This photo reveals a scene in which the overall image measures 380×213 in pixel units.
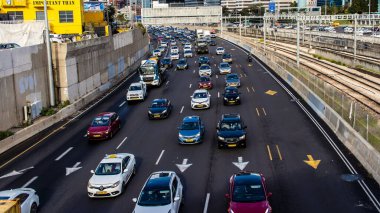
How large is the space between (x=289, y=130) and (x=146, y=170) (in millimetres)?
11869

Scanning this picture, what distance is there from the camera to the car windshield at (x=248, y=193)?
18703 millimetres

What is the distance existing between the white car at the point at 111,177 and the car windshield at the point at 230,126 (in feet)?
25.4

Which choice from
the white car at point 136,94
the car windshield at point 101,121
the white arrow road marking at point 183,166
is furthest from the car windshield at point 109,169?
the white car at point 136,94

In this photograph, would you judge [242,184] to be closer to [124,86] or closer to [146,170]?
[146,170]

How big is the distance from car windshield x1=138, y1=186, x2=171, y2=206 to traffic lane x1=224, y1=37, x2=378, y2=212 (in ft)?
16.0

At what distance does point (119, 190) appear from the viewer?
72.7 feet

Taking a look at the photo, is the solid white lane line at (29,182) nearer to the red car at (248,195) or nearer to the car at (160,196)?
the car at (160,196)

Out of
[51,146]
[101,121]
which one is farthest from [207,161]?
[51,146]

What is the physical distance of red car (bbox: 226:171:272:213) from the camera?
18172 millimetres

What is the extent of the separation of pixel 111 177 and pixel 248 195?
706 centimetres

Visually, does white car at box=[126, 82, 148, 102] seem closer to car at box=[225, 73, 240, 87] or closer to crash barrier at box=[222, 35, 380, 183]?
car at box=[225, 73, 240, 87]

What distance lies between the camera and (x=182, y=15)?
15438cm

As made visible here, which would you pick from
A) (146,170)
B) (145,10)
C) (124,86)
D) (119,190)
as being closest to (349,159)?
(146,170)

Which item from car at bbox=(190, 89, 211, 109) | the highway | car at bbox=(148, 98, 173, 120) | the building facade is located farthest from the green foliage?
the building facade
